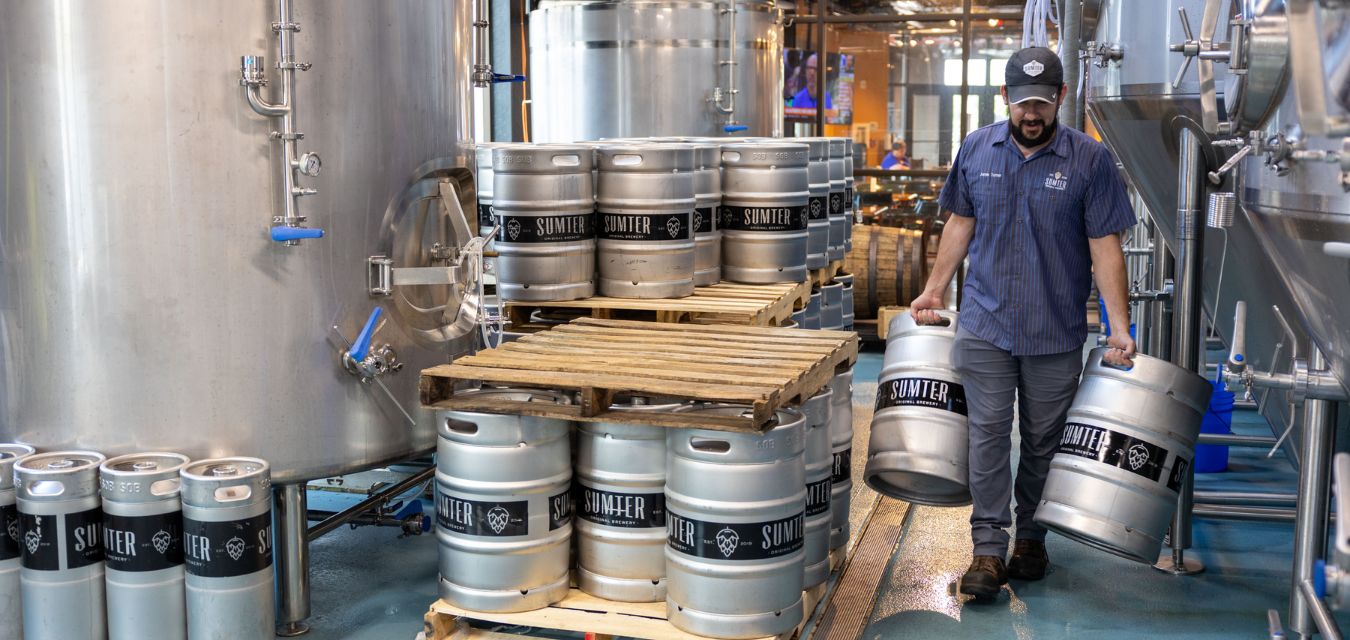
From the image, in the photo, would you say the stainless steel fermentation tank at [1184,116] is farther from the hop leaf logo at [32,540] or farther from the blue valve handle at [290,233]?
the hop leaf logo at [32,540]

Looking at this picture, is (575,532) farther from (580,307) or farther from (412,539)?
(412,539)

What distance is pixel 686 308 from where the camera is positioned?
550cm

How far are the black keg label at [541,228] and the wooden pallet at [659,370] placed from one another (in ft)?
1.81

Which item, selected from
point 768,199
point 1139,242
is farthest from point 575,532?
point 1139,242

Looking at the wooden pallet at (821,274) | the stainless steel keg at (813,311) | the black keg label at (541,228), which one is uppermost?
the black keg label at (541,228)

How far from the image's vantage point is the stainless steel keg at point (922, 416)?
4.97 metres

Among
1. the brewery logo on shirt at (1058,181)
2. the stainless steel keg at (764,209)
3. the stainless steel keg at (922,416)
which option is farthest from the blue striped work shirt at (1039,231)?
the stainless steel keg at (764,209)

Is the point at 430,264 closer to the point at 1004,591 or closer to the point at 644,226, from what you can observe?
the point at 644,226

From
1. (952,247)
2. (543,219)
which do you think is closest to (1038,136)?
(952,247)

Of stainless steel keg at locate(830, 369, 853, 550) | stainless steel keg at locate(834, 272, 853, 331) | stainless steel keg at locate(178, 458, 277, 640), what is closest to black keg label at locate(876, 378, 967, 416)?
stainless steel keg at locate(830, 369, 853, 550)

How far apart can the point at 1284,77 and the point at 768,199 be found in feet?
10.6

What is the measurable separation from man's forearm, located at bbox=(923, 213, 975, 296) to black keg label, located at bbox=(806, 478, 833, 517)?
110 centimetres

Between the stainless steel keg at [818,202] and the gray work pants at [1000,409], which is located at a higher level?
the stainless steel keg at [818,202]

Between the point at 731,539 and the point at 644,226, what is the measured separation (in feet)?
6.57
